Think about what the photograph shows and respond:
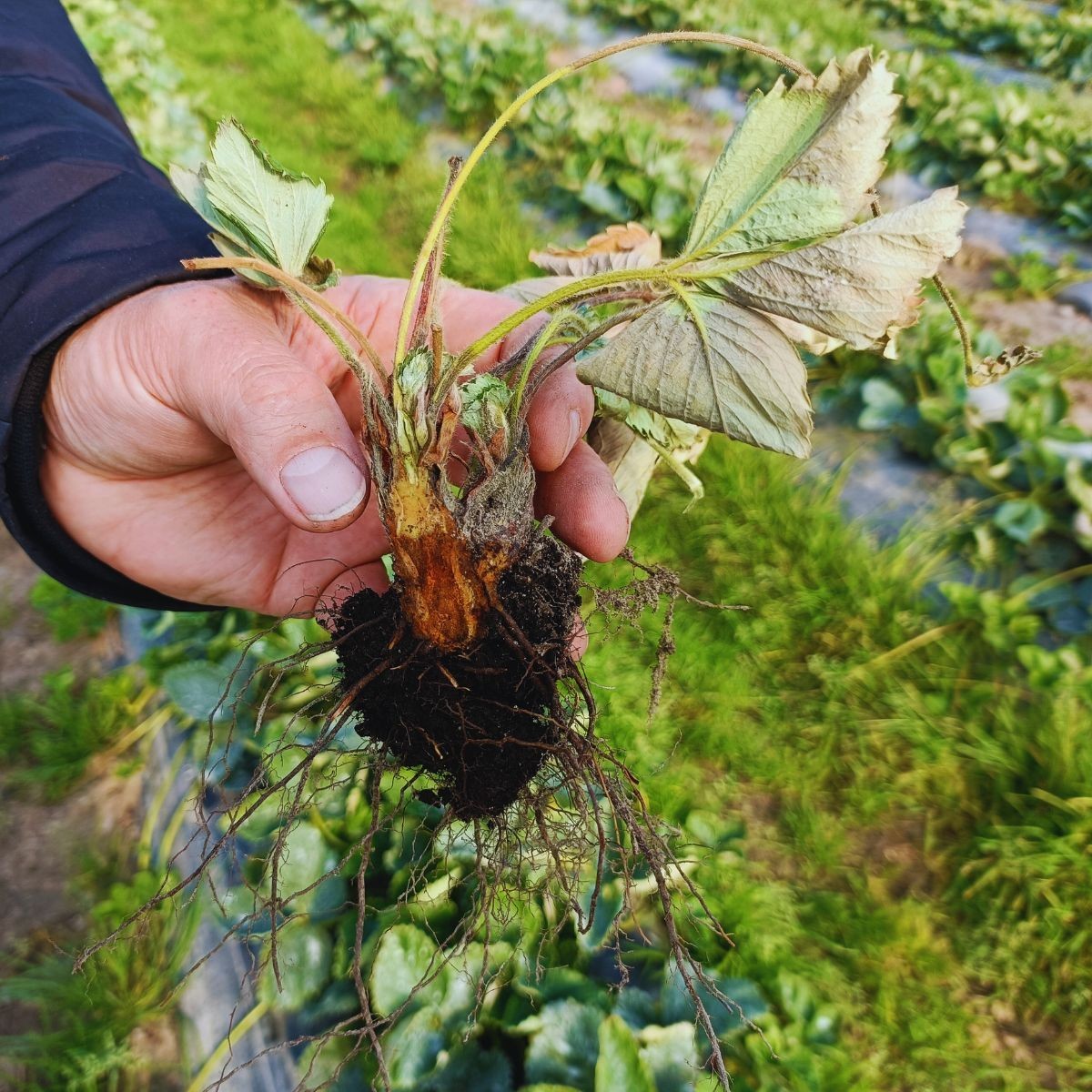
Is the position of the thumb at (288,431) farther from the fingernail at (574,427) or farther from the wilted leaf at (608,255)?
the wilted leaf at (608,255)

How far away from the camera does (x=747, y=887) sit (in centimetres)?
220

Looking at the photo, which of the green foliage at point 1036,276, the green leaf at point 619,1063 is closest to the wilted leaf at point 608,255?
the green leaf at point 619,1063

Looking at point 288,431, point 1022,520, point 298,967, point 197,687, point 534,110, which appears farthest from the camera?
point 534,110

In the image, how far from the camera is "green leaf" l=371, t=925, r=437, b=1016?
68.3 inches

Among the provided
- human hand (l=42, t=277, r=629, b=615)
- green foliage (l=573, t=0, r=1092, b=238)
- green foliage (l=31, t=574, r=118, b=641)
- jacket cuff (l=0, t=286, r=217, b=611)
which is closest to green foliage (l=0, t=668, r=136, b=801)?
green foliage (l=31, t=574, r=118, b=641)

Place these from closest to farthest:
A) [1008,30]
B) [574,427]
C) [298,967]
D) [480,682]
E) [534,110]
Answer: [480,682]
[574,427]
[298,967]
[534,110]
[1008,30]

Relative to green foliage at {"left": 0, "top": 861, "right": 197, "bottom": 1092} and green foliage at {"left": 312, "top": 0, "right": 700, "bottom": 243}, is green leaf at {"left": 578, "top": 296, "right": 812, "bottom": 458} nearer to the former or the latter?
green foliage at {"left": 0, "top": 861, "right": 197, "bottom": 1092}

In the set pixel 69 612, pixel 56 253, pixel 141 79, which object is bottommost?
pixel 69 612

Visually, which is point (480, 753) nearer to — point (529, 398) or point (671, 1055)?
point (529, 398)

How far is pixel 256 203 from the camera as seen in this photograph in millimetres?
1248

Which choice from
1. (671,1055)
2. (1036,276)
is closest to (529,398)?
(671,1055)

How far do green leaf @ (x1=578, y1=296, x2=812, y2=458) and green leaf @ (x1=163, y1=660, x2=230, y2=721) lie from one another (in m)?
1.60

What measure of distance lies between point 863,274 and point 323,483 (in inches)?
32.4

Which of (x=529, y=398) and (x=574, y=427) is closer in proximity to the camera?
(x=529, y=398)
